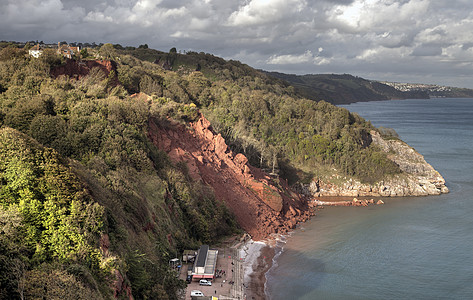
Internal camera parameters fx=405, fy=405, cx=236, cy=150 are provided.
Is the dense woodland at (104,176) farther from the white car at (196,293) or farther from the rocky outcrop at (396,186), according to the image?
the white car at (196,293)

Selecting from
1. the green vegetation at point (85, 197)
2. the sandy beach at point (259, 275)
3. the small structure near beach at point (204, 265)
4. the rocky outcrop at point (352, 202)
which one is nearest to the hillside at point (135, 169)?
the green vegetation at point (85, 197)

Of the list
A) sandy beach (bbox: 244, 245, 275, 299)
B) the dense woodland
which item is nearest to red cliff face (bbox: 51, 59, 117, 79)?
the dense woodland

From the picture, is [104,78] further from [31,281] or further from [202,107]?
[31,281]

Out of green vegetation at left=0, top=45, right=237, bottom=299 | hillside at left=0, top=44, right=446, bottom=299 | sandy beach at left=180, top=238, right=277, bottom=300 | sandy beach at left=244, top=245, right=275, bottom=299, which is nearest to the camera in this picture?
green vegetation at left=0, top=45, right=237, bottom=299

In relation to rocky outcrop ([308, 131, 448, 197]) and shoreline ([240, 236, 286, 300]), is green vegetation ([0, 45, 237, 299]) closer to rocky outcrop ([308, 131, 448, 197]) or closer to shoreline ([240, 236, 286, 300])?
shoreline ([240, 236, 286, 300])

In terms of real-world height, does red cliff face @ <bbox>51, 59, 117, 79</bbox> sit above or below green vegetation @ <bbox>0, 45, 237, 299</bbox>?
above

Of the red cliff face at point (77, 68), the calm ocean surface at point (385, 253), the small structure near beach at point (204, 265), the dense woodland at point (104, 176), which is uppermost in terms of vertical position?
the red cliff face at point (77, 68)
